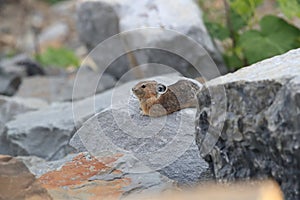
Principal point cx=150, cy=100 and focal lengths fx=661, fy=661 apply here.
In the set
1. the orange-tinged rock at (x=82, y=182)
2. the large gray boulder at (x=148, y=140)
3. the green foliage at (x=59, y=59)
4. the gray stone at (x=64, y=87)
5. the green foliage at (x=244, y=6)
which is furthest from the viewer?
the green foliage at (x=59, y=59)

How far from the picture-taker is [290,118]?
2039 mm

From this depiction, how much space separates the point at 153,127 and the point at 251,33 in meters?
2.06

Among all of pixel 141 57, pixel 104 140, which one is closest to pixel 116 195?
pixel 104 140

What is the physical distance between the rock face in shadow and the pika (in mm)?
608

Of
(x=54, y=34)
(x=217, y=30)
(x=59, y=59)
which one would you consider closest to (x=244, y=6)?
(x=217, y=30)

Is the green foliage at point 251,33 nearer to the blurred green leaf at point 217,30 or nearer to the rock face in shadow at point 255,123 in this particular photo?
the blurred green leaf at point 217,30

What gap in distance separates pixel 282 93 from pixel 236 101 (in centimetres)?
21

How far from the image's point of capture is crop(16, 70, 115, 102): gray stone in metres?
5.50

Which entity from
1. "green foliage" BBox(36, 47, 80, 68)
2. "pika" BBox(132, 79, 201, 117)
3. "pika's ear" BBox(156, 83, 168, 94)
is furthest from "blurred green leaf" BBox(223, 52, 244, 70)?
"green foliage" BBox(36, 47, 80, 68)

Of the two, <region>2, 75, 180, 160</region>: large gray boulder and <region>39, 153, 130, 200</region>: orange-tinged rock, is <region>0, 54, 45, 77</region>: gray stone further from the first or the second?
<region>39, 153, 130, 200</region>: orange-tinged rock

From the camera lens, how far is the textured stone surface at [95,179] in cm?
272

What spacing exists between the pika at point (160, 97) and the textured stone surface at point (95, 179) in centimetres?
27

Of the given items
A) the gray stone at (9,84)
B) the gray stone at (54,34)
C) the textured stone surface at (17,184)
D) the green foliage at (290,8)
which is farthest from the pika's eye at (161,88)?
the gray stone at (54,34)

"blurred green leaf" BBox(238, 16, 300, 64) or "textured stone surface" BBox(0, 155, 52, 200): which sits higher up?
"textured stone surface" BBox(0, 155, 52, 200)
